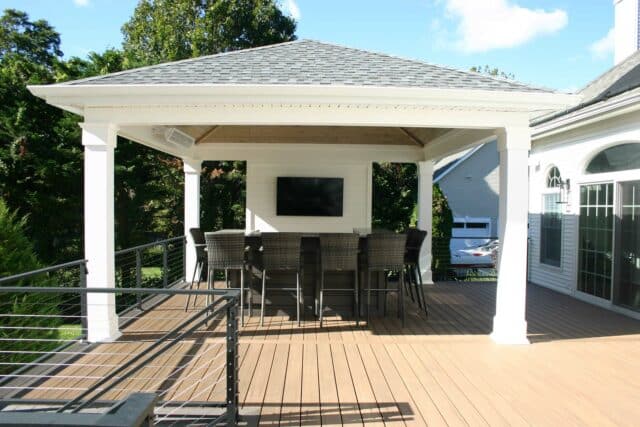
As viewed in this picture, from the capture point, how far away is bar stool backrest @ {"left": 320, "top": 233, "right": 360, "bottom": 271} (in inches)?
212

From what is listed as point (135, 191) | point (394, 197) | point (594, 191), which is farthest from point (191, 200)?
point (594, 191)

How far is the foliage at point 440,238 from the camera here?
10.2 metres

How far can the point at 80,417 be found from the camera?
1289 millimetres

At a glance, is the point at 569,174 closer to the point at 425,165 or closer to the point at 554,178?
the point at 554,178

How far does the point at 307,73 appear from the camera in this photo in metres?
5.02

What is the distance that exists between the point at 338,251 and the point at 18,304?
3896 mm

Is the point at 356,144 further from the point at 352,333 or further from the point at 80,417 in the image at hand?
the point at 80,417

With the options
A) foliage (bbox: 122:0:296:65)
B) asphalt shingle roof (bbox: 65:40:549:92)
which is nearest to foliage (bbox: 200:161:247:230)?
foliage (bbox: 122:0:296:65)

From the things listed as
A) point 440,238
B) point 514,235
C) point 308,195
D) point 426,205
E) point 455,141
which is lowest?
point 440,238

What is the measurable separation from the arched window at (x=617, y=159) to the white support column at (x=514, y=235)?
2.53m

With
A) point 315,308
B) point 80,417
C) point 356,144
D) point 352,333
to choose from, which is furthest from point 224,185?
point 80,417

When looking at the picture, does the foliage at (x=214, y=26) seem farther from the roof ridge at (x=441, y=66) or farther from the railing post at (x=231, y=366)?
the railing post at (x=231, y=366)

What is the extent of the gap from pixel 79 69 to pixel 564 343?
38.3 ft

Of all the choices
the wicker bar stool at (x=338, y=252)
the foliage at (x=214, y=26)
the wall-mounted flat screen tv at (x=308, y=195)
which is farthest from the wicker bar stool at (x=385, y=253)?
the foliage at (x=214, y=26)
